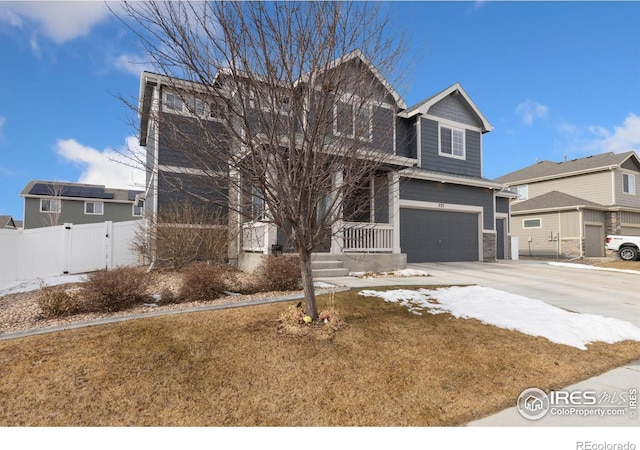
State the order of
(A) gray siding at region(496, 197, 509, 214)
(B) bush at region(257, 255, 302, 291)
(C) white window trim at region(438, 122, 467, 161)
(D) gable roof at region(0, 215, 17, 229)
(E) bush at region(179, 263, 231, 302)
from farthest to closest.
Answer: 1. (D) gable roof at region(0, 215, 17, 229)
2. (A) gray siding at region(496, 197, 509, 214)
3. (C) white window trim at region(438, 122, 467, 161)
4. (B) bush at region(257, 255, 302, 291)
5. (E) bush at region(179, 263, 231, 302)

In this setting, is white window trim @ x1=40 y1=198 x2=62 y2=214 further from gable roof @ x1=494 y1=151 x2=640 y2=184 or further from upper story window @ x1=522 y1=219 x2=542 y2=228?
gable roof @ x1=494 y1=151 x2=640 y2=184

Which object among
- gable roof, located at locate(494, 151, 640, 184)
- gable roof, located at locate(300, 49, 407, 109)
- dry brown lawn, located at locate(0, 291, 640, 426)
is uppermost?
gable roof, located at locate(494, 151, 640, 184)

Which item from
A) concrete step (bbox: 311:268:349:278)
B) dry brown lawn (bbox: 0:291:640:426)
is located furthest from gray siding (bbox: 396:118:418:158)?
dry brown lawn (bbox: 0:291:640:426)

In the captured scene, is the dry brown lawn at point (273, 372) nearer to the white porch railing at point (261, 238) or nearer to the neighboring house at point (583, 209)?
the white porch railing at point (261, 238)

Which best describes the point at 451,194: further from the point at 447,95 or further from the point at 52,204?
the point at 52,204

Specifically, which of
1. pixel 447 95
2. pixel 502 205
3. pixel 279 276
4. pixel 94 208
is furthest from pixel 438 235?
pixel 94 208

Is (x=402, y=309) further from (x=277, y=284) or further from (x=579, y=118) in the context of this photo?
(x=579, y=118)

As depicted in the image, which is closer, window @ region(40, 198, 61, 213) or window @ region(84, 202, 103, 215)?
window @ region(40, 198, 61, 213)

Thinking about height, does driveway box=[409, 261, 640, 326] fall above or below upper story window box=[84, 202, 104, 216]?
below

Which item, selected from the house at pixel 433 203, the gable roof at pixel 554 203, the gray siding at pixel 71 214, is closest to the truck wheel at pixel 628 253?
the gable roof at pixel 554 203

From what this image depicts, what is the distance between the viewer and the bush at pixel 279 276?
6707 mm

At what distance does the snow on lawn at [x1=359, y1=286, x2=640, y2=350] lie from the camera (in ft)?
15.8

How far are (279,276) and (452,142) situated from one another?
12.4m

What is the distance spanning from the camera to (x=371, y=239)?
11.0 metres
